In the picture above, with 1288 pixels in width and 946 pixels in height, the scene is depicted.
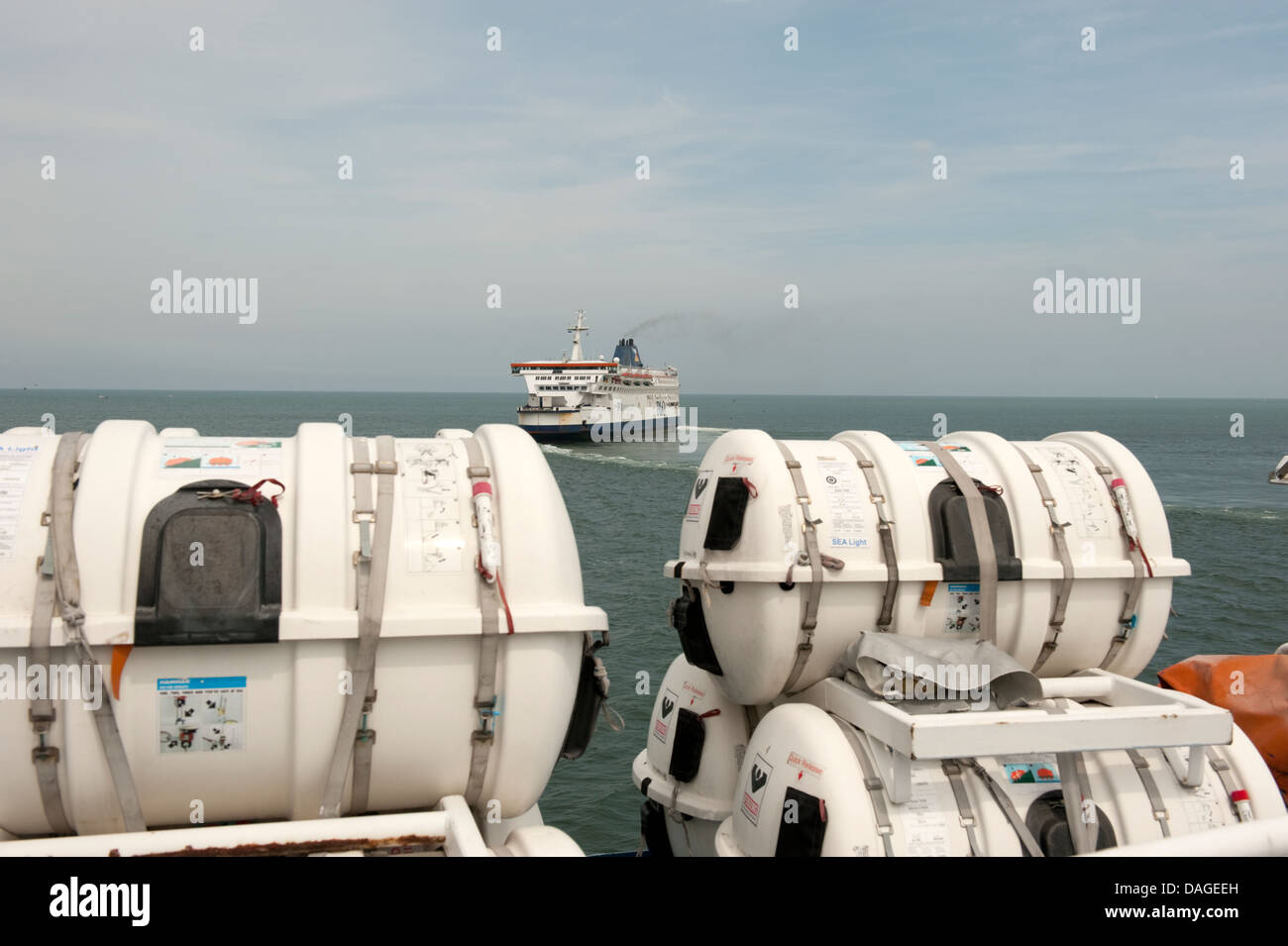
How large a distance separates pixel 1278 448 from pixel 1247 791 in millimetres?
100541

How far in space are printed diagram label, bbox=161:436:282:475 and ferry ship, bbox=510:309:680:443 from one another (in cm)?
7765

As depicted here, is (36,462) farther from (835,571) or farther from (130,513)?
(835,571)

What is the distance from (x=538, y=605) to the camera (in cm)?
372

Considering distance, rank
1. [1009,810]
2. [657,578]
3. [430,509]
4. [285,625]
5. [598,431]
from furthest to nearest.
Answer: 1. [598,431]
2. [657,578]
3. [1009,810]
4. [430,509]
5. [285,625]

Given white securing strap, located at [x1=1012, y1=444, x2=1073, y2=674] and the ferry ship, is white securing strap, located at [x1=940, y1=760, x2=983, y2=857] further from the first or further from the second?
the ferry ship

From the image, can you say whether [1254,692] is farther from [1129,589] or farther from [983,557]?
[983,557]

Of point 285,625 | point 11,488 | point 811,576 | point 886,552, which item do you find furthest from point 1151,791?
point 11,488

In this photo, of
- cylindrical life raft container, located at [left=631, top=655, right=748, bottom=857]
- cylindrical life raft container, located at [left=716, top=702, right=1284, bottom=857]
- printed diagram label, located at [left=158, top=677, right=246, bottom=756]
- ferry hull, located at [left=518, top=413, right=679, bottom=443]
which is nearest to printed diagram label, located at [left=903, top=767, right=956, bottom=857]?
cylindrical life raft container, located at [left=716, top=702, right=1284, bottom=857]

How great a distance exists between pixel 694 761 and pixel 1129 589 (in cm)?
272

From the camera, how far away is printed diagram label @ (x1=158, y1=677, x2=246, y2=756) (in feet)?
11.3

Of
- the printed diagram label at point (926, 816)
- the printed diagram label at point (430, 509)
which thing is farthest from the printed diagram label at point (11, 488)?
the printed diagram label at point (926, 816)

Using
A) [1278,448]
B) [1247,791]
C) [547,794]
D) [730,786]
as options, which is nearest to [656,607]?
[547,794]

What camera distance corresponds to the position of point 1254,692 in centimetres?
556
